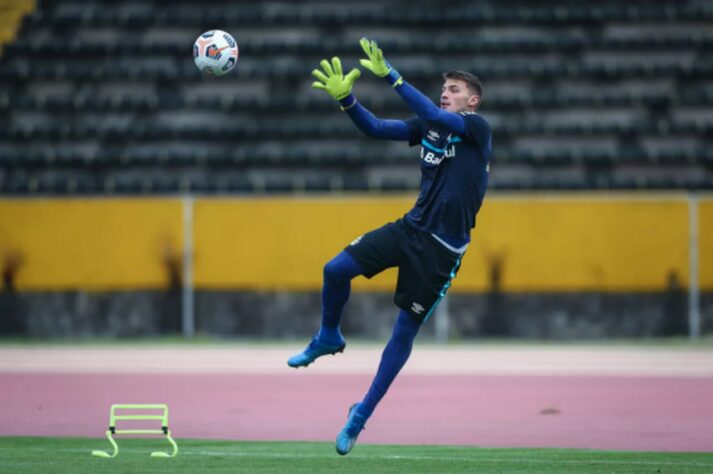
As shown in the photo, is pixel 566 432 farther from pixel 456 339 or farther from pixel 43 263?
pixel 43 263

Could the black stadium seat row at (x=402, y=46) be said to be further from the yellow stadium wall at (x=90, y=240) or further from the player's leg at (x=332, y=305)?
the player's leg at (x=332, y=305)

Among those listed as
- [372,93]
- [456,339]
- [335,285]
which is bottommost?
[456,339]

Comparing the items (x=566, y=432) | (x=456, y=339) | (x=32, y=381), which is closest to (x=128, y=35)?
(x=456, y=339)

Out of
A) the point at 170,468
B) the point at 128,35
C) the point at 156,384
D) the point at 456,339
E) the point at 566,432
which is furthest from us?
the point at 128,35

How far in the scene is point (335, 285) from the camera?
29.7 ft

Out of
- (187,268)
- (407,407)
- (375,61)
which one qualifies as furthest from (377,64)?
(187,268)

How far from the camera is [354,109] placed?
29.8ft

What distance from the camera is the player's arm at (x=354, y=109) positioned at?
8.88 metres

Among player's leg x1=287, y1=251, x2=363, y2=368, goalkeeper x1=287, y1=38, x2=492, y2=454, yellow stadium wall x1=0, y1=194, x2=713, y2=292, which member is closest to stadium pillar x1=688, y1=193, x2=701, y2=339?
yellow stadium wall x1=0, y1=194, x2=713, y2=292

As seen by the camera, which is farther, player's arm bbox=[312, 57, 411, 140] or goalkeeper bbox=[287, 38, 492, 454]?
goalkeeper bbox=[287, 38, 492, 454]

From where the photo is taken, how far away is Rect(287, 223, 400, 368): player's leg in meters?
9.03

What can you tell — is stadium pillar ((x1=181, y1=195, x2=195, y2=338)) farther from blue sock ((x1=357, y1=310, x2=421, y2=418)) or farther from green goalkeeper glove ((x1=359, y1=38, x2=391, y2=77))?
green goalkeeper glove ((x1=359, y1=38, x2=391, y2=77))

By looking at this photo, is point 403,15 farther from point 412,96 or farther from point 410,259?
point 412,96

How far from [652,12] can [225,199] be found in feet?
26.1
